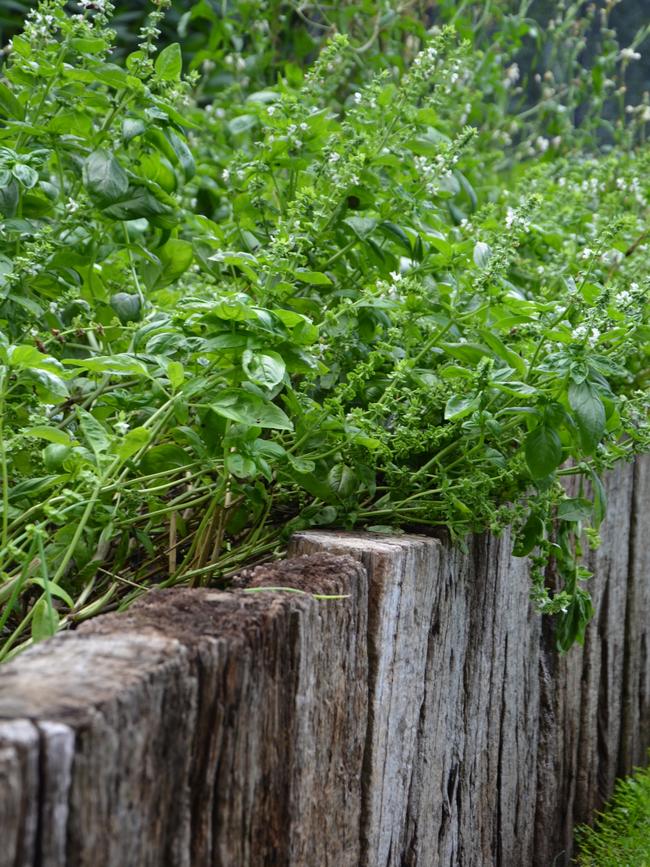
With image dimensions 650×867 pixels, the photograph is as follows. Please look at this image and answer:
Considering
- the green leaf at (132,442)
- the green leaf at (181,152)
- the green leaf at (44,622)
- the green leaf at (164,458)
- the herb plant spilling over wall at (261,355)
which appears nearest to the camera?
the green leaf at (44,622)

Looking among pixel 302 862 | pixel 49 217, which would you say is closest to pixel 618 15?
pixel 49 217

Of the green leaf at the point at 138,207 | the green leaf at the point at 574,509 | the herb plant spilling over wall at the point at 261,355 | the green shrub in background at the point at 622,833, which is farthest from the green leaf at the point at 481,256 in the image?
the green shrub in background at the point at 622,833

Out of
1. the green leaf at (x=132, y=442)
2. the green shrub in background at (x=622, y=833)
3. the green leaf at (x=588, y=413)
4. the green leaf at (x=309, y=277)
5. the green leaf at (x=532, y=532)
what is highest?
the green leaf at (x=309, y=277)

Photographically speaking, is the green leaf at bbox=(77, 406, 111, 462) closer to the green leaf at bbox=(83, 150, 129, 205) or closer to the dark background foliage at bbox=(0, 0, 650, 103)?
the green leaf at bbox=(83, 150, 129, 205)

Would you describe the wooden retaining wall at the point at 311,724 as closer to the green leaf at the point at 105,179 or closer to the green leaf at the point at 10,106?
the green leaf at the point at 105,179

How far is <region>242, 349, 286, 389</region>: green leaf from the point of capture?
153 centimetres

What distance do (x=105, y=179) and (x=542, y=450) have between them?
2.94ft

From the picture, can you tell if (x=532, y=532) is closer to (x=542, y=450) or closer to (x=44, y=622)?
(x=542, y=450)

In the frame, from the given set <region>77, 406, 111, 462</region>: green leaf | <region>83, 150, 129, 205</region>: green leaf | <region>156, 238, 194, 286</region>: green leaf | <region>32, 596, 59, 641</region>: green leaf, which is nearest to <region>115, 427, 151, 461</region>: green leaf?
<region>77, 406, 111, 462</region>: green leaf

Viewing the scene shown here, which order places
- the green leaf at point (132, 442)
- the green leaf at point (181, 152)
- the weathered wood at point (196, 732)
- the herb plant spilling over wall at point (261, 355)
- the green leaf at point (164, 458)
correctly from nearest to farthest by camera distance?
the weathered wood at point (196, 732)
the green leaf at point (132, 442)
the herb plant spilling over wall at point (261, 355)
the green leaf at point (164, 458)
the green leaf at point (181, 152)

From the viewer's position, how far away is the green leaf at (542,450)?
5.87ft

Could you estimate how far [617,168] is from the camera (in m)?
4.46

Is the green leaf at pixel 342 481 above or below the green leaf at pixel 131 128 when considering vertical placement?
below

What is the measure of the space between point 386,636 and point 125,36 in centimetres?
595
